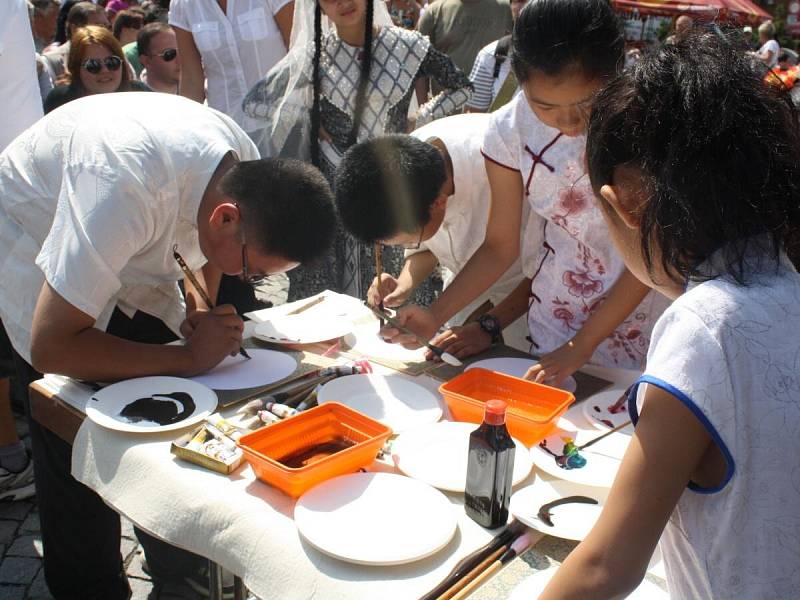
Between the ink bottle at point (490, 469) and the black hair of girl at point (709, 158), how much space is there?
38cm

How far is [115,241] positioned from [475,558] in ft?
3.36

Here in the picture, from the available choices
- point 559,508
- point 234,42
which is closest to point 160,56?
point 234,42

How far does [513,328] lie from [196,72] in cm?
213

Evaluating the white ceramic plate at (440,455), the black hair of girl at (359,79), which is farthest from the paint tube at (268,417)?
the black hair of girl at (359,79)

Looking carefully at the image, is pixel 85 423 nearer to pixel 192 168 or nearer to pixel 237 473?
pixel 237 473

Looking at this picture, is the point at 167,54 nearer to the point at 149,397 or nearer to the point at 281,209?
the point at 281,209

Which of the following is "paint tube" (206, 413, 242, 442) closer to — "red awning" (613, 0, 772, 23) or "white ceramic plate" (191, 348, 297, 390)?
"white ceramic plate" (191, 348, 297, 390)

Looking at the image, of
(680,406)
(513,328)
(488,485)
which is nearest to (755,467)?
(680,406)

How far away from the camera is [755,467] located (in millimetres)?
827

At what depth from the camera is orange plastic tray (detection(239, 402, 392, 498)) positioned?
4.23ft

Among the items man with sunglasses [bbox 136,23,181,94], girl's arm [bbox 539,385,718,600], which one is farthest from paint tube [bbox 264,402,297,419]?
man with sunglasses [bbox 136,23,181,94]

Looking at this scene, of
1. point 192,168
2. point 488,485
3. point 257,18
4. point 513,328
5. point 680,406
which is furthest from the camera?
point 257,18

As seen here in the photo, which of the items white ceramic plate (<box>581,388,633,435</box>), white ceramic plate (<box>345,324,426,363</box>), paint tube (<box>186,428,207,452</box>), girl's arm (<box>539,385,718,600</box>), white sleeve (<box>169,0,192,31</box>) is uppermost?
white sleeve (<box>169,0,192,31</box>)

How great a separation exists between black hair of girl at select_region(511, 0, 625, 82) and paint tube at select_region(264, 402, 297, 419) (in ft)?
3.07
